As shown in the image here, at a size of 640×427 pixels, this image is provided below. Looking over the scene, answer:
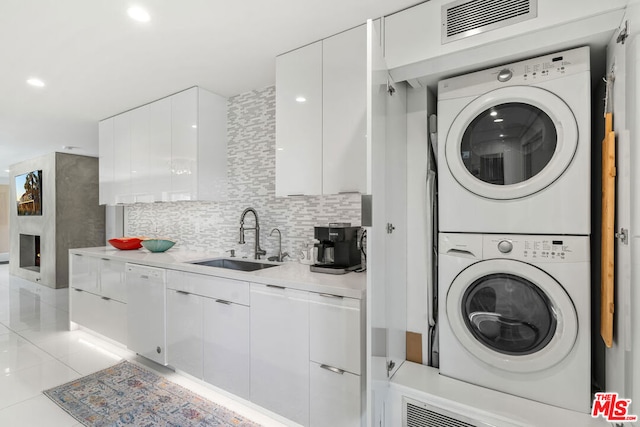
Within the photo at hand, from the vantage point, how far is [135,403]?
7.15ft

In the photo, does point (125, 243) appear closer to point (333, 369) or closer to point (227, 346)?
point (227, 346)

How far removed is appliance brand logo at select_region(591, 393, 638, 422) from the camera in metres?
1.18

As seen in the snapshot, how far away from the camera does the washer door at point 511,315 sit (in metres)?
1.49

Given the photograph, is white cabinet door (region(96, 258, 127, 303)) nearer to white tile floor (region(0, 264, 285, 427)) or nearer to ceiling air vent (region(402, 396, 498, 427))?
white tile floor (region(0, 264, 285, 427))

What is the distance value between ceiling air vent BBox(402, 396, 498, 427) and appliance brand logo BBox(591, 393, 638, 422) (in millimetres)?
477

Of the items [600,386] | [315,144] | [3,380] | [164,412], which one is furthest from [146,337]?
[600,386]

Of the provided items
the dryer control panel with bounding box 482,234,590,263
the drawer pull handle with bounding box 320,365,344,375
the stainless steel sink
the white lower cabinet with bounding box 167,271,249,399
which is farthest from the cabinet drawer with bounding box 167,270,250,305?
the dryer control panel with bounding box 482,234,590,263

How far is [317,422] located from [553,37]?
7.19ft

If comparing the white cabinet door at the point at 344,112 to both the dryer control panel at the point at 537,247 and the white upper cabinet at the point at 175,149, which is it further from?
the white upper cabinet at the point at 175,149

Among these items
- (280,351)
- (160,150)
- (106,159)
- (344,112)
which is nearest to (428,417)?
(280,351)

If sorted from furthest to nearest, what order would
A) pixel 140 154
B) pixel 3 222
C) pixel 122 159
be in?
pixel 3 222 → pixel 122 159 → pixel 140 154

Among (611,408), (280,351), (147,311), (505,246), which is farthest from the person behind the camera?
(147,311)

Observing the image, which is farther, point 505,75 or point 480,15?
point 505,75

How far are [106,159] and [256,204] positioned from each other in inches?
87.8
